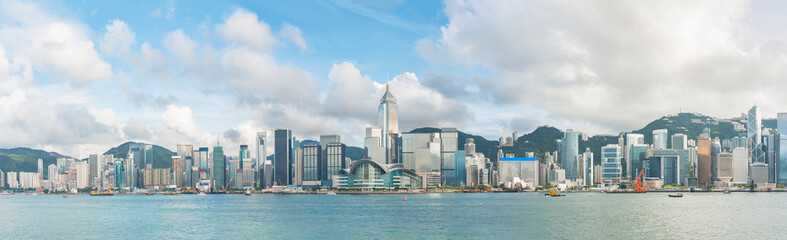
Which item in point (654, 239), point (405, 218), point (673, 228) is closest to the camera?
point (654, 239)

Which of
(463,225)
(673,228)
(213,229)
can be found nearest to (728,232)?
(673,228)

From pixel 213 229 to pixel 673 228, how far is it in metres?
63.3

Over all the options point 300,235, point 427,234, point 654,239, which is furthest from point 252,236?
point 654,239

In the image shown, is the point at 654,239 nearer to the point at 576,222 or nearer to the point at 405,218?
the point at 576,222

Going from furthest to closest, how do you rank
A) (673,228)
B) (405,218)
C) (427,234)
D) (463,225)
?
(405,218) → (463,225) → (673,228) → (427,234)

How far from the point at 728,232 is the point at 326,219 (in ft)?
195

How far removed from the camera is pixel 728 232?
77.2 m

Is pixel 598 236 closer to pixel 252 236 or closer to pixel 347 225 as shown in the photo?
pixel 347 225

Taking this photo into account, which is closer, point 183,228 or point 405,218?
point 183,228

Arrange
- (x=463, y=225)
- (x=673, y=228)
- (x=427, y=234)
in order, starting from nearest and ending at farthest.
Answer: (x=427, y=234) → (x=673, y=228) → (x=463, y=225)

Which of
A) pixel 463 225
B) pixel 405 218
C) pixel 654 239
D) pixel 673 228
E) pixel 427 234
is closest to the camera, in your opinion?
pixel 654 239

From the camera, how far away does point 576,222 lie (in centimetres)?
9181

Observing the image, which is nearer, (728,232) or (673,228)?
(728,232)

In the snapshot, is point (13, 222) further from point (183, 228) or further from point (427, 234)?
point (427, 234)
